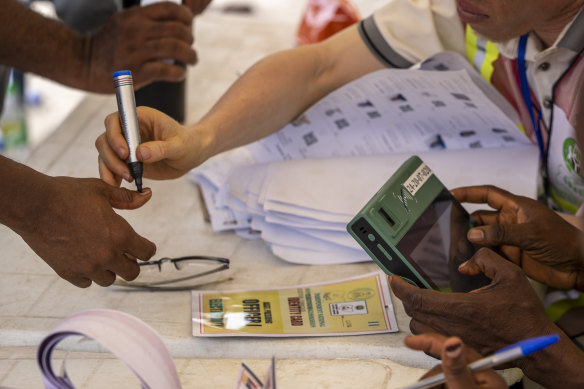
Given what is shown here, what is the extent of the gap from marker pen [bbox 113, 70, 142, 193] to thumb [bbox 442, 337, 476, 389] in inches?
20.7

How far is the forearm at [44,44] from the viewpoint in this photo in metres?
1.54

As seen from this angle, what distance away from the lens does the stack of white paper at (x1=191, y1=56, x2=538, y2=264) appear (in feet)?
3.98

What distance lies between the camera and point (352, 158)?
134cm

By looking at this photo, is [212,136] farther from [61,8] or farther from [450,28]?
[61,8]

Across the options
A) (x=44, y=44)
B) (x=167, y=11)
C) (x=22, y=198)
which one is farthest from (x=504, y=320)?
(x=44, y=44)

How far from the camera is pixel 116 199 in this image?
3.46 feet

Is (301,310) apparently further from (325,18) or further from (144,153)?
(325,18)

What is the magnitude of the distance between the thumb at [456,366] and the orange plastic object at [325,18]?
1386mm

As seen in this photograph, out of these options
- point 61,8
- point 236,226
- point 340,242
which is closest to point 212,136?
point 236,226

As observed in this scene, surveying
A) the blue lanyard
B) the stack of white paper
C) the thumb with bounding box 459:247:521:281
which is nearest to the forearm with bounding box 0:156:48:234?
the stack of white paper

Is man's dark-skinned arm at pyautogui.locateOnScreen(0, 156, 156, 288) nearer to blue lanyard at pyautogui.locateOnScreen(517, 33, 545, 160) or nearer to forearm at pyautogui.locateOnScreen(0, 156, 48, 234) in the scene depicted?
forearm at pyautogui.locateOnScreen(0, 156, 48, 234)

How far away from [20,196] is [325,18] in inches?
47.2

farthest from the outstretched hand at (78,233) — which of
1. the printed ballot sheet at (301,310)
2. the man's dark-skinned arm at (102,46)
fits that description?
the man's dark-skinned arm at (102,46)

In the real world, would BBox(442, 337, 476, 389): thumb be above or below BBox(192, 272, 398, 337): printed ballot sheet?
above
